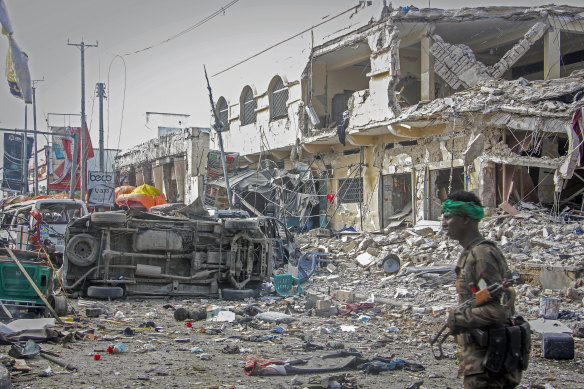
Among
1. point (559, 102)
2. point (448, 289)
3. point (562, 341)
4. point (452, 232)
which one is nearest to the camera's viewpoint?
point (452, 232)

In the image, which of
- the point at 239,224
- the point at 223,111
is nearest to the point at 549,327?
the point at 239,224

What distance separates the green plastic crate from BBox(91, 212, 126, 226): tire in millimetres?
2207

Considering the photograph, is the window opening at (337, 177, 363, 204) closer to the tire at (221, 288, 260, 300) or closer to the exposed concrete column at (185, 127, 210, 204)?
the exposed concrete column at (185, 127, 210, 204)

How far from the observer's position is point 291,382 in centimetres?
539

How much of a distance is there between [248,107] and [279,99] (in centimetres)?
292

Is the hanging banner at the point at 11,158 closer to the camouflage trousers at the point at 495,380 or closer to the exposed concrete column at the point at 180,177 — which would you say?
the exposed concrete column at the point at 180,177

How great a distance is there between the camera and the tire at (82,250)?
400 inches

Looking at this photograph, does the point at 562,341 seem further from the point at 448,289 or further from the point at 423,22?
the point at 423,22

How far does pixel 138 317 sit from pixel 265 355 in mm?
3152

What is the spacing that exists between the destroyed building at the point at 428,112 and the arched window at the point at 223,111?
3317 millimetres

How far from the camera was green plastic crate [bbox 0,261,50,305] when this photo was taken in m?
7.71

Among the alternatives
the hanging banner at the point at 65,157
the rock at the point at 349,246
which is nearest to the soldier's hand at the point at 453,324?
the rock at the point at 349,246

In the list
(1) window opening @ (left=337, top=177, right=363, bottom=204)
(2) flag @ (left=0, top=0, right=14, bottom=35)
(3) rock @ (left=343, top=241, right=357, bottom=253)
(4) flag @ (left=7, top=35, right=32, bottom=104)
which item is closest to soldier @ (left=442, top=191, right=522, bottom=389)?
(3) rock @ (left=343, top=241, right=357, bottom=253)

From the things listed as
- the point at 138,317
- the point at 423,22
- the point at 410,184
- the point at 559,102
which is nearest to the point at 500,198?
the point at 559,102
